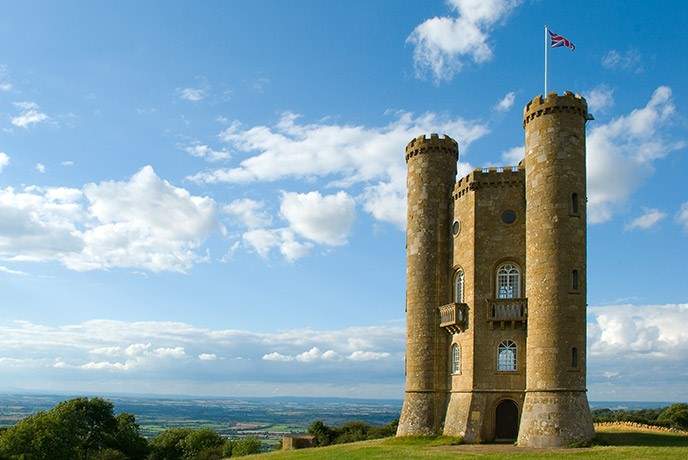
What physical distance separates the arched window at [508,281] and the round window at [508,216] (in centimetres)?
252

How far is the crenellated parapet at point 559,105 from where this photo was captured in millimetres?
41062

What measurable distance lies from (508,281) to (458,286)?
12.2 ft

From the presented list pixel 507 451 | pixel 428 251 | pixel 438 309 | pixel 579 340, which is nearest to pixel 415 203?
pixel 428 251

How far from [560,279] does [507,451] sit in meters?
9.23

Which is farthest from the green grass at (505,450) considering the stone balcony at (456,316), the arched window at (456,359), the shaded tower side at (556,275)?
the stone balcony at (456,316)

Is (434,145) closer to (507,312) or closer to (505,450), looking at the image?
(507,312)

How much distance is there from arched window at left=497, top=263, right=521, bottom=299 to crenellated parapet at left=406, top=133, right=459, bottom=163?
920 centimetres

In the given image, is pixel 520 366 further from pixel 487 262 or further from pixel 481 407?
pixel 487 262

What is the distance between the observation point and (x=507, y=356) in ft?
141

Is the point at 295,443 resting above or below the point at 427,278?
below

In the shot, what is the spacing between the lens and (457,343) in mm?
45438

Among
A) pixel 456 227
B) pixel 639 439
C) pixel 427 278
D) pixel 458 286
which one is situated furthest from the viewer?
pixel 427 278

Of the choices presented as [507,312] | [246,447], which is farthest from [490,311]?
[246,447]

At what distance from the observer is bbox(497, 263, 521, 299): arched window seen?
142 ft
